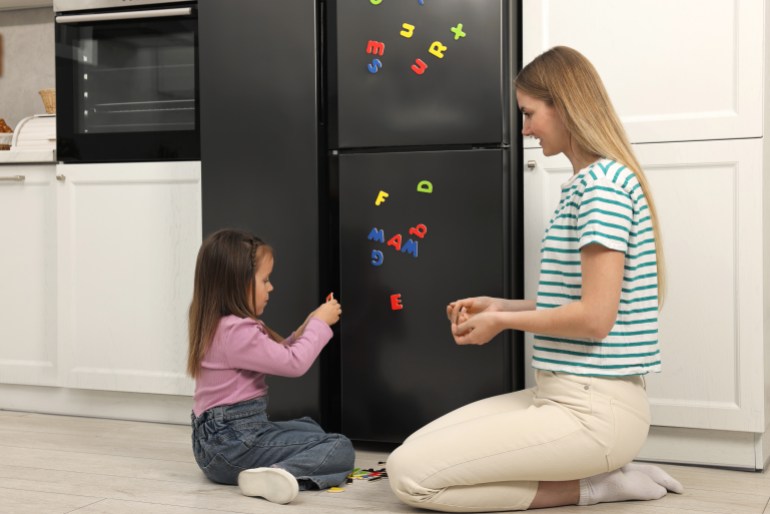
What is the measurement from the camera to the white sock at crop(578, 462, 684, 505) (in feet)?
6.48

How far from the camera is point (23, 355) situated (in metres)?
3.13

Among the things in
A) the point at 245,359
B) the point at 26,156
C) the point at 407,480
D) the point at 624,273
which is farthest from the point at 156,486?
the point at 26,156

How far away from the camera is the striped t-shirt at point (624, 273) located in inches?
72.2

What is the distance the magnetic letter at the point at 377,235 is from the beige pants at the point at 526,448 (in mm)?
678

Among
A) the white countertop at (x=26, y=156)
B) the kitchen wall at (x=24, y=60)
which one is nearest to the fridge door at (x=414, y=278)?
the white countertop at (x=26, y=156)

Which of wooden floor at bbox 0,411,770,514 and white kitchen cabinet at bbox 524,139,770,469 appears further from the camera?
white kitchen cabinet at bbox 524,139,770,469

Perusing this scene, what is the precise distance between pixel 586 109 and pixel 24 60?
2.64 metres

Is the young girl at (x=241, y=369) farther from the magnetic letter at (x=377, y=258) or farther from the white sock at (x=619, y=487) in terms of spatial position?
the white sock at (x=619, y=487)

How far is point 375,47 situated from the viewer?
8.09 feet

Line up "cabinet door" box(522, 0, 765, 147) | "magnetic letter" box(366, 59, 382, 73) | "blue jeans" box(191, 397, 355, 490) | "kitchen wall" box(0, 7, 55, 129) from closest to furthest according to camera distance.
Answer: "blue jeans" box(191, 397, 355, 490) < "cabinet door" box(522, 0, 765, 147) < "magnetic letter" box(366, 59, 382, 73) < "kitchen wall" box(0, 7, 55, 129)

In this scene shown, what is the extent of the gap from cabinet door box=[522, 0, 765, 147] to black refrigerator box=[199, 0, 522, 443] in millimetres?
179

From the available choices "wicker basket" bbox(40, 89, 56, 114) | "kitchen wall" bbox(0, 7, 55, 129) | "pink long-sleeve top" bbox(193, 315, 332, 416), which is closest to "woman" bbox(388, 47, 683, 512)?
"pink long-sleeve top" bbox(193, 315, 332, 416)

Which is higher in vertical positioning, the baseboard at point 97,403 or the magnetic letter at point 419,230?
the magnetic letter at point 419,230

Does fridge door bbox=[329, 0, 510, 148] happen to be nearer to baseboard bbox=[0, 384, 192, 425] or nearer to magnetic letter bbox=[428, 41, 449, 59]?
magnetic letter bbox=[428, 41, 449, 59]
